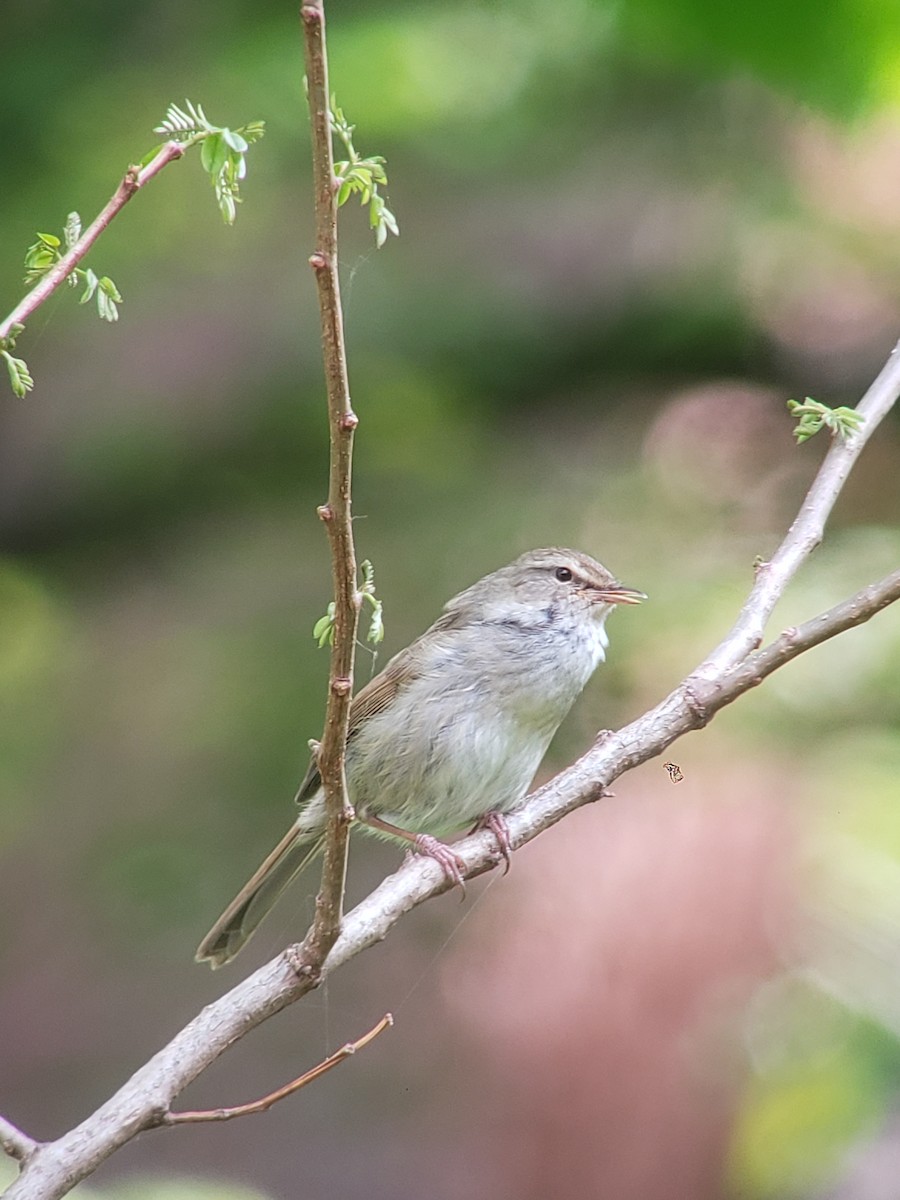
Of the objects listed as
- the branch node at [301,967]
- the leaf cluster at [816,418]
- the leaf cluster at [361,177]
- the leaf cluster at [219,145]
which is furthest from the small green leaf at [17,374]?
the leaf cluster at [816,418]

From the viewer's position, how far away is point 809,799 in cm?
503

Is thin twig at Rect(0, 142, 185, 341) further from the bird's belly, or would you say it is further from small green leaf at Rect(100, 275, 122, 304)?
the bird's belly

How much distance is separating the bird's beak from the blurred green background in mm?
1022

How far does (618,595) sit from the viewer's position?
436cm

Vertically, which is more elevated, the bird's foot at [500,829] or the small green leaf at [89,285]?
the small green leaf at [89,285]

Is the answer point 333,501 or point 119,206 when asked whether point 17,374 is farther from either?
point 333,501

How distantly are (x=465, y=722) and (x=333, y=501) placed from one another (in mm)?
2396

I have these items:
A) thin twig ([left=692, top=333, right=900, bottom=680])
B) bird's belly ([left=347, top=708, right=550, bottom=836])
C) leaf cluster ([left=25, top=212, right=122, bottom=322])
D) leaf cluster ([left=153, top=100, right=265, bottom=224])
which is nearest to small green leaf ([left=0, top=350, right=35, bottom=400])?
leaf cluster ([left=25, top=212, right=122, bottom=322])

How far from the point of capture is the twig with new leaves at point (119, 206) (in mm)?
1839

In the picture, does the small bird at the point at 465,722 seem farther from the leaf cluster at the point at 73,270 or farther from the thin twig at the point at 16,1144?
the leaf cluster at the point at 73,270

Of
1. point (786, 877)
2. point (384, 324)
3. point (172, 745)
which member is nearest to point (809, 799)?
point (786, 877)

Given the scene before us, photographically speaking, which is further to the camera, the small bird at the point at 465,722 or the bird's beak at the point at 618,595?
the bird's beak at the point at 618,595

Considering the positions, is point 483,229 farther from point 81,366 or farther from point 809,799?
point 809,799

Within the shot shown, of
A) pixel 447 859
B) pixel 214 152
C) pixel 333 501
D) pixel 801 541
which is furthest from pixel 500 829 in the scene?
pixel 214 152
